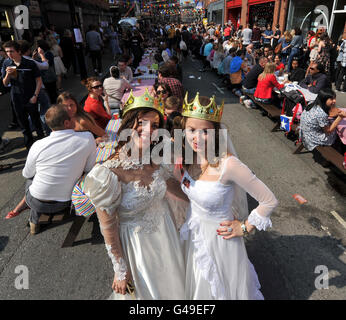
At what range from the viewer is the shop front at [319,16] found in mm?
14211

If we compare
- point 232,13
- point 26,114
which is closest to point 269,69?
point 26,114

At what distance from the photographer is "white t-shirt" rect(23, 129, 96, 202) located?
122 inches

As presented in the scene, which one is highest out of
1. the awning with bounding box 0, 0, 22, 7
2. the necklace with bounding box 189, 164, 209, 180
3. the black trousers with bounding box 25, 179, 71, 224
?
the awning with bounding box 0, 0, 22, 7

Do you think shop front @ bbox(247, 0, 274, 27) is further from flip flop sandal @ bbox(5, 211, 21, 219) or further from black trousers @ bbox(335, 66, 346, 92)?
flip flop sandal @ bbox(5, 211, 21, 219)

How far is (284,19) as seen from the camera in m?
18.2

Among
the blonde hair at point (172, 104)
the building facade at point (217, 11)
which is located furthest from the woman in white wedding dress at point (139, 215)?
the building facade at point (217, 11)

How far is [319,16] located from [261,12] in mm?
8371

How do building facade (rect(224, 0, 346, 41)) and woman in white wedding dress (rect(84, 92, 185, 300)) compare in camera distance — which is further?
building facade (rect(224, 0, 346, 41))

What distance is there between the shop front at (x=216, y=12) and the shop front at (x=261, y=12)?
10232mm
